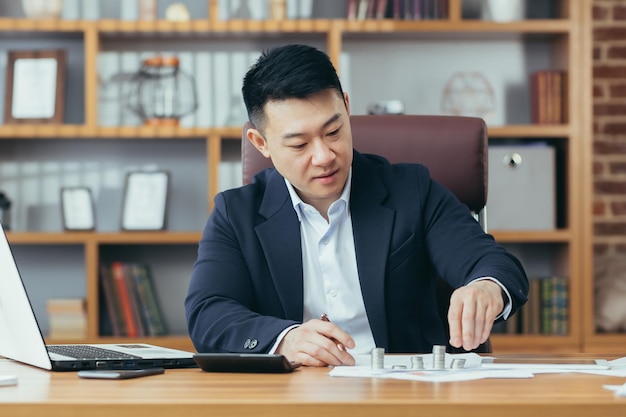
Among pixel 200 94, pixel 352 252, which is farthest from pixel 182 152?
pixel 352 252

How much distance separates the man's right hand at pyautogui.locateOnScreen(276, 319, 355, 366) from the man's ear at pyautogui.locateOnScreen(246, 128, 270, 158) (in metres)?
0.64

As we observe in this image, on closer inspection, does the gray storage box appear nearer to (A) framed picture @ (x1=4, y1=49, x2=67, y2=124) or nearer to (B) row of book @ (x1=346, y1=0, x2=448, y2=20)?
(B) row of book @ (x1=346, y1=0, x2=448, y2=20)

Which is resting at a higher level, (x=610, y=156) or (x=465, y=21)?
(x=465, y=21)

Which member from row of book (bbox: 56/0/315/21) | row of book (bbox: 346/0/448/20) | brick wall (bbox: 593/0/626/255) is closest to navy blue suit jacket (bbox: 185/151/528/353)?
row of book (bbox: 346/0/448/20)

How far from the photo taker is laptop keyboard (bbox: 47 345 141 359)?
139cm

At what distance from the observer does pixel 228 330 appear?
5.26 feet

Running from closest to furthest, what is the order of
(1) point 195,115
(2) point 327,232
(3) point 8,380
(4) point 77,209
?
(3) point 8,380 → (2) point 327,232 → (4) point 77,209 → (1) point 195,115

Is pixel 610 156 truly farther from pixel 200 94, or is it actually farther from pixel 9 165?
pixel 9 165

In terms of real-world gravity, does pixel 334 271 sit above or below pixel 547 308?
above

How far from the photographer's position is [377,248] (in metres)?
1.89

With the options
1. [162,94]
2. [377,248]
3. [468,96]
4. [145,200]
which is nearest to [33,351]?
[377,248]

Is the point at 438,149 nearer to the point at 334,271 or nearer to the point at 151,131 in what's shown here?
the point at 334,271

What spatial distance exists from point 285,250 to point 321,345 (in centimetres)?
53

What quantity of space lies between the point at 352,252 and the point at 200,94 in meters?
1.90
